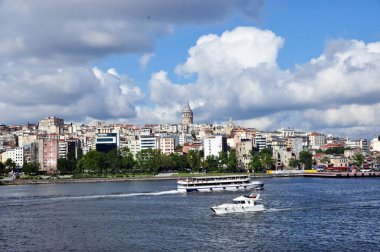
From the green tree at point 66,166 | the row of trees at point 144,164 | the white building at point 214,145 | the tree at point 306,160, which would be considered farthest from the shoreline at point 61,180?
the tree at point 306,160

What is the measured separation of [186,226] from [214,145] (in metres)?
121

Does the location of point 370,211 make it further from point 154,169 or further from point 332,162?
point 332,162

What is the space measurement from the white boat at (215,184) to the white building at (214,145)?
82.8 meters

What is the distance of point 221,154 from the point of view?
142 m

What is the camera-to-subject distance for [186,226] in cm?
4006

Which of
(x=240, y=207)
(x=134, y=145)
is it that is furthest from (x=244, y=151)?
(x=240, y=207)

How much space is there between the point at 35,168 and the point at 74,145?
87.4ft

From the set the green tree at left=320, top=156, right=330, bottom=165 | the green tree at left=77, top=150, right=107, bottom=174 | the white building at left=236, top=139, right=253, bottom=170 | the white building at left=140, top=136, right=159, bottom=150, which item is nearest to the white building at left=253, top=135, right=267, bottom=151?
the white building at left=236, top=139, right=253, bottom=170

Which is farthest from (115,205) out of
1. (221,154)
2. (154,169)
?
(221,154)

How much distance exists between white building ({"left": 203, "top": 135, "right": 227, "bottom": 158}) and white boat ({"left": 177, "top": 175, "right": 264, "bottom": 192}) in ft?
272

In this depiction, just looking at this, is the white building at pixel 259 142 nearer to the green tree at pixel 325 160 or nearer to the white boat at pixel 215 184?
the green tree at pixel 325 160

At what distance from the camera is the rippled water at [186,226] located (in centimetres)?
3341

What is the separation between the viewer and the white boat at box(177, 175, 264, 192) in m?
72.5

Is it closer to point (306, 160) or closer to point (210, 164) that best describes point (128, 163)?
point (210, 164)
